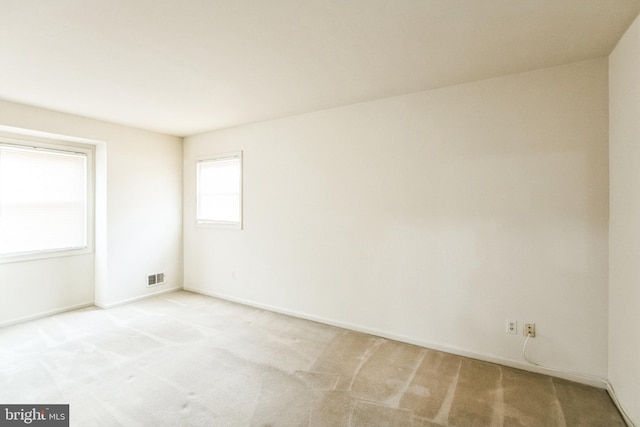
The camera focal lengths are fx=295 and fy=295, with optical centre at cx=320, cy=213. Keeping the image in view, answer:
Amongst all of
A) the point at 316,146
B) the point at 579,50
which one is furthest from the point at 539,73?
the point at 316,146

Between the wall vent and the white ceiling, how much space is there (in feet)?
8.56

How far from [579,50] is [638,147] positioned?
2.86 feet

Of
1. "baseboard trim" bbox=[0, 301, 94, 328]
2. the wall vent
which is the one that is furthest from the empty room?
the wall vent

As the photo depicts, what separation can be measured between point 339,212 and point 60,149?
12.3 feet

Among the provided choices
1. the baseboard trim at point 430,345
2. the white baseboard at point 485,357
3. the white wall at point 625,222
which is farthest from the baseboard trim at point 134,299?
the white wall at point 625,222

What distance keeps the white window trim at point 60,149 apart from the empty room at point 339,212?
23 mm

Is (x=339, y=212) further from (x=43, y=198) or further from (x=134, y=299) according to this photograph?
(x=43, y=198)

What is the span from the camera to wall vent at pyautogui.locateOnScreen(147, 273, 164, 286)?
179 inches

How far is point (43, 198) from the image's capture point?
148 inches

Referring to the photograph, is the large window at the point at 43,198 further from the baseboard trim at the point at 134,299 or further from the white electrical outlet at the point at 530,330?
the white electrical outlet at the point at 530,330

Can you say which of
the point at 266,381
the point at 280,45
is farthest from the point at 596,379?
the point at 280,45

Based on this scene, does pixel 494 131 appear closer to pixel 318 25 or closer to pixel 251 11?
pixel 318 25

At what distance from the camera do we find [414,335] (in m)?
3.02

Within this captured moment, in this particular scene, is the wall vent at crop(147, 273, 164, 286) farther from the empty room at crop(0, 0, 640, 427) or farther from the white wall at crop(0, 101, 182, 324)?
the empty room at crop(0, 0, 640, 427)
